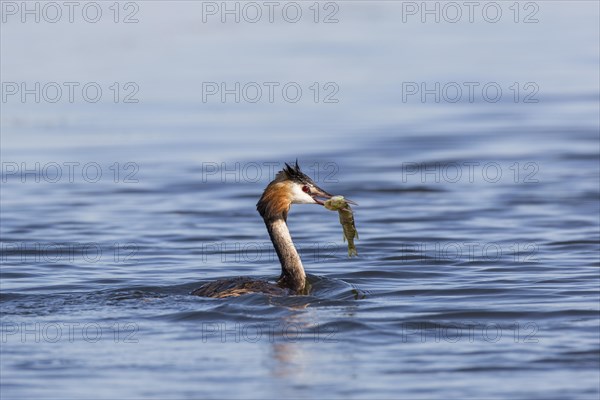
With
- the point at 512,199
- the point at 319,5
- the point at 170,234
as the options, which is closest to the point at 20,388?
the point at 170,234

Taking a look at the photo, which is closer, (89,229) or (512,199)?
(89,229)

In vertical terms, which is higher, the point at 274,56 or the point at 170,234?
the point at 274,56

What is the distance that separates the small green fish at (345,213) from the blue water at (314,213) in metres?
0.46

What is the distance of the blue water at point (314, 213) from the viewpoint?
11.2m

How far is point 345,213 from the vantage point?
14367 millimetres

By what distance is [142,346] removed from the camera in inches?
463

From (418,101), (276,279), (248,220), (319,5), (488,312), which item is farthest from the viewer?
(319,5)

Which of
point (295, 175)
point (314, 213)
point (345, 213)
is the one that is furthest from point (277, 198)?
point (314, 213)

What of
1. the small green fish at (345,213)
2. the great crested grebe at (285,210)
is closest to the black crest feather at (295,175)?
the great crested grebe at (285,210)

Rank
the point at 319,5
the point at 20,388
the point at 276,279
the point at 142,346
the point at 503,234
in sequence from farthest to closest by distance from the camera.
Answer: the point at 319,5
the point at 503,234
the point at 276,279
the point at 142,346
the point at 20,388

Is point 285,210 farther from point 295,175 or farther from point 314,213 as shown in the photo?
point 314,213

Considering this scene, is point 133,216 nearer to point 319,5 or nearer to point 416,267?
point 416,267

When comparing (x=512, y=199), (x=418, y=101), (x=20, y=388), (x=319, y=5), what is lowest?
(x=20, y=388)

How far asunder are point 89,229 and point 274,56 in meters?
12.9
